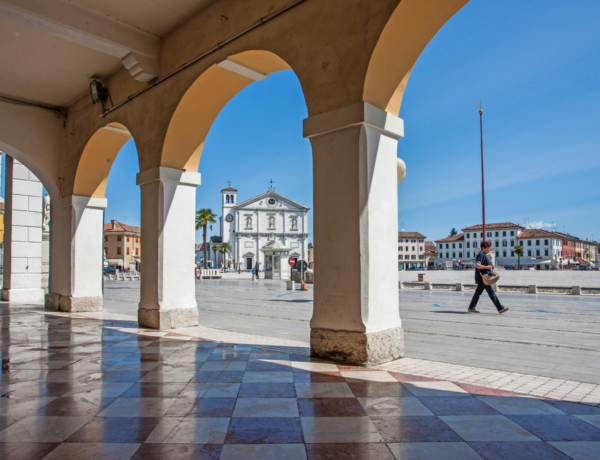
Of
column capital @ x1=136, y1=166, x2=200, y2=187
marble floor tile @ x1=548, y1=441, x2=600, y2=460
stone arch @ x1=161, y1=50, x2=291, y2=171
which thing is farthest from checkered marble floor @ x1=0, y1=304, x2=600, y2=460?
stone arch @ x1=161, y1=50, x2=291, y2=171

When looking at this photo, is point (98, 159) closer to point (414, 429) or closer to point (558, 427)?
point (414, 429)

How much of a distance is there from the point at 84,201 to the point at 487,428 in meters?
10.1

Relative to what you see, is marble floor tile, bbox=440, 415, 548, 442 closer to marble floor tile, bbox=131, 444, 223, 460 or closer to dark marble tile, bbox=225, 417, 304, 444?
dark marble tile, bbox=225, 417, 304, 444

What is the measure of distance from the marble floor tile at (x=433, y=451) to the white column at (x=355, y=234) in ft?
6.47

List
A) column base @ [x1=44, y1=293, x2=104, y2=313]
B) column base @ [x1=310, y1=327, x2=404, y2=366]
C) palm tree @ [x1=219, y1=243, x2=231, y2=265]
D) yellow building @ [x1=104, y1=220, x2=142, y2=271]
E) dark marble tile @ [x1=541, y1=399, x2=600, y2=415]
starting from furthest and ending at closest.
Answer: yellow building @ [x1=104, y1=220, x2=142, y2=271], palm tree @ [x1=219, y1=243, x2=231, y2=265], column base @ [x1=44, y1=293, x2=104, y2=313], column base @ [x1=310, y1=327, x2=404, y2=366], dark marble tile @ [x1=541, y1=399, x2=600, y2=415]

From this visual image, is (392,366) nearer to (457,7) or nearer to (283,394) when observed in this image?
(283,394)

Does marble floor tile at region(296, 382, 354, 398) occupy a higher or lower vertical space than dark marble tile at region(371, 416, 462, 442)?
lower

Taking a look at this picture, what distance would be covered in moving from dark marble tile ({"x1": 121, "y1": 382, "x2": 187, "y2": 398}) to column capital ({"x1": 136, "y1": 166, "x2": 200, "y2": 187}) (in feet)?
14.1

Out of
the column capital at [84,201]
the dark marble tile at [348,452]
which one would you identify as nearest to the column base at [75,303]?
the column capital at [84,201]

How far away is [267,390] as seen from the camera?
3.71m

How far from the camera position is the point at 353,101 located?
4676 mm

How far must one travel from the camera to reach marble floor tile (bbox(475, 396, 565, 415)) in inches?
122

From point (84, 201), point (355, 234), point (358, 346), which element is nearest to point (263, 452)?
point (358, 346)

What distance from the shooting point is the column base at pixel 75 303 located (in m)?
→ 10.2
